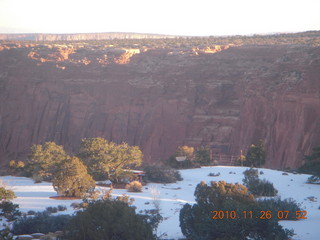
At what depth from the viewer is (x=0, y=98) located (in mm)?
46500

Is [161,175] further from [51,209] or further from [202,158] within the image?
[202,158]

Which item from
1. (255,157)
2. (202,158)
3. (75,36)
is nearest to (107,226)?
(202,158)

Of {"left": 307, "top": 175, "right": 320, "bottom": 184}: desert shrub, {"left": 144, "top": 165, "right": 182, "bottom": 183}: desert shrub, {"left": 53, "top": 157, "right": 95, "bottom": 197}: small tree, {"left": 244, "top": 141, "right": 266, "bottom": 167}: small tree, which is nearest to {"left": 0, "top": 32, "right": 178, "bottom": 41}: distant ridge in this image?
{"left": 244, "top": 141, "right": 266, "bottom": 167}: small tree

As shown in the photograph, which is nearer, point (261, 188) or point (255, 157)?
point (261, 188)

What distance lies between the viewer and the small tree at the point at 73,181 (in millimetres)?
13906

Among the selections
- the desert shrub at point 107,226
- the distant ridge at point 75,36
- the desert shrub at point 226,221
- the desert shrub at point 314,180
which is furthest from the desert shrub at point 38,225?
the distant ridge at point 75,36

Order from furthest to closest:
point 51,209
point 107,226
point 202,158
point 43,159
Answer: point 202,158 < point 43,159 < point 51,209 < point 107,226

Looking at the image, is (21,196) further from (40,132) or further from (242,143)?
(40,132)

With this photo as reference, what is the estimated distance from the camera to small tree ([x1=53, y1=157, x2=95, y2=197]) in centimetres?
1391

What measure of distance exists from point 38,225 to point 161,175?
26.4ft

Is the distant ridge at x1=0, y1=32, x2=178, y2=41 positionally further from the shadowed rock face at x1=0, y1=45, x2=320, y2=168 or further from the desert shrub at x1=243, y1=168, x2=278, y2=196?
the desert shrub at x1=243, y1=168, x2=278, y2=196

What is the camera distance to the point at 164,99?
1583 inches

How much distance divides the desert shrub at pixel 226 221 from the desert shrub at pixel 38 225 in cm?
267

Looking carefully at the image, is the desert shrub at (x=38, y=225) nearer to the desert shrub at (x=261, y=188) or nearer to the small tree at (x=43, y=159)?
the desert shrub at (x=261, y=188)
